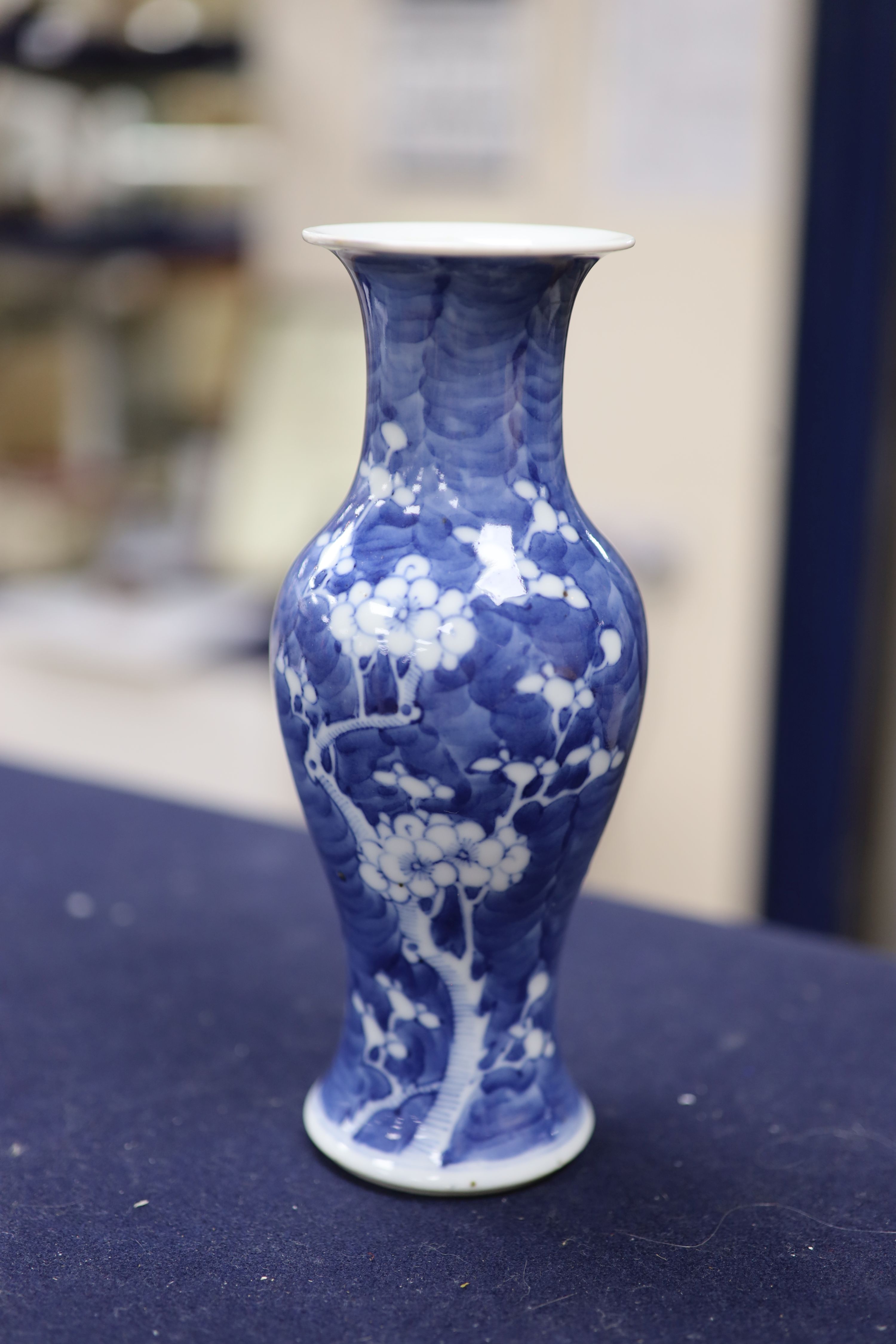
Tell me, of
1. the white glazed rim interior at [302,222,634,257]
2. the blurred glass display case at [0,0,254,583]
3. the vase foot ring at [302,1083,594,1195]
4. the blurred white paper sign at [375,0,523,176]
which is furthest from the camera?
the blurred glass display case at [0,0,254,583]

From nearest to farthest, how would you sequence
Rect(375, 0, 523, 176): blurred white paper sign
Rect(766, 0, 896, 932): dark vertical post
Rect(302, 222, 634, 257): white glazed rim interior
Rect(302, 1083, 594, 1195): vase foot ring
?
Rect(302, 222, 634, 257): white glazed rim interior
Rect(302, 1083, 594, 1195): vase foot ring
Rect(766, 0, 896, 932): dark vertical post
Rect(375, 0, 523, 176): blurred white paper sign

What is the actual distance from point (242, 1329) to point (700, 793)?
1308 mm

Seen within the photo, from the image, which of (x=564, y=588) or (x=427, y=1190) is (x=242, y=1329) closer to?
(x=427, y=1190)

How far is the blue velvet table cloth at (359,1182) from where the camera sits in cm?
59

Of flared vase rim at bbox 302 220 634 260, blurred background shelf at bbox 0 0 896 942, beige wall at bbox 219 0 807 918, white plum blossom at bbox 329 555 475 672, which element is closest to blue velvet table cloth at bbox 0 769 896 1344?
white plum blossom at bbox 329 555 475 672

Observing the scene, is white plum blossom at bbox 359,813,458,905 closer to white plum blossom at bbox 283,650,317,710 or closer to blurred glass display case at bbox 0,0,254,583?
white plum blossom at bbox 283,650,317,710

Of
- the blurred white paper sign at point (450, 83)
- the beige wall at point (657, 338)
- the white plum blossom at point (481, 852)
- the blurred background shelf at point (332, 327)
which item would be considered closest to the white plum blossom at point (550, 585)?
the white plum blossom at point (481, 852)

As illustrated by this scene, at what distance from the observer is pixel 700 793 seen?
71.4 inches

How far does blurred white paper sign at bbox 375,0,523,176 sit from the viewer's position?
174 centimetres

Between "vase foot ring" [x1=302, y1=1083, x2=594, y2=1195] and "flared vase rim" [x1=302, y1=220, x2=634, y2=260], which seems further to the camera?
"vase foot ring" [x1=302, y1=1083, x2=594, y2=1195]

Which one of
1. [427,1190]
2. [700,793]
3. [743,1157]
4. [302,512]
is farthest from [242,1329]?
[302,512]

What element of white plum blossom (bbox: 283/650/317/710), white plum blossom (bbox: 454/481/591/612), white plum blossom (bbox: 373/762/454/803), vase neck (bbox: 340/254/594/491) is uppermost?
vase neck (bbox: 340/254/594/491)

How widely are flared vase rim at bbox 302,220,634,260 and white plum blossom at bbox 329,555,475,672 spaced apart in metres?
0.13

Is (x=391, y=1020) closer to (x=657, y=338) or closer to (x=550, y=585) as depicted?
(x=550, y=585)
